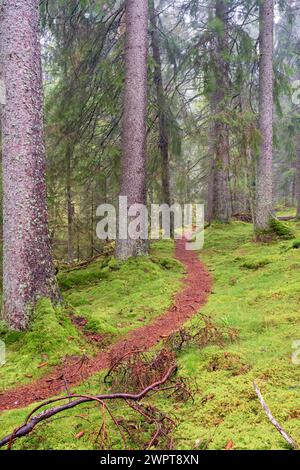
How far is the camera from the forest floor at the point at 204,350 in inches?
109

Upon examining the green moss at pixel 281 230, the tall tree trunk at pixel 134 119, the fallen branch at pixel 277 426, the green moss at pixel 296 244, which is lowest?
the fallen branch at pixel 277 426

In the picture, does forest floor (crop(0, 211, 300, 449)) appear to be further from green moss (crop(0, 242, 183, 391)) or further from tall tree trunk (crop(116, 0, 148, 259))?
tall tree trunk (crop(116, 0, 148, 259))

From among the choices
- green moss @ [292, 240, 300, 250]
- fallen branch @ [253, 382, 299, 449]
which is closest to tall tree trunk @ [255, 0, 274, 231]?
green moss @ [292, 240, 300, 250]

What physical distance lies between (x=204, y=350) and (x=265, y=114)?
8.45m

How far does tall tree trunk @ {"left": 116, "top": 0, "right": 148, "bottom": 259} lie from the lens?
28.5 ft

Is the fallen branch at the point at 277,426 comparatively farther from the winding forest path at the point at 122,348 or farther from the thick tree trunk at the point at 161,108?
the thick tree trunk at the point at 161,108

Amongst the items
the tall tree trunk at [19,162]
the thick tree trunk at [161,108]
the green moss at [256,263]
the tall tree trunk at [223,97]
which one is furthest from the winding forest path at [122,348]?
the thick tree trunk at [161,108]

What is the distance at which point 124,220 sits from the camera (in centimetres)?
879

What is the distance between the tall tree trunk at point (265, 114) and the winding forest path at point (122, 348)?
3186 mm

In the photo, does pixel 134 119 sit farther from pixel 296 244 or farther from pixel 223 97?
pixel 296 244

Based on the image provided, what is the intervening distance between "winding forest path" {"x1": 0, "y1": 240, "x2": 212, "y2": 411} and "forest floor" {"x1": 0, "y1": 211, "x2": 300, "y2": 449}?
6.2 inches

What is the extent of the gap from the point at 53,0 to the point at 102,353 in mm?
8193
